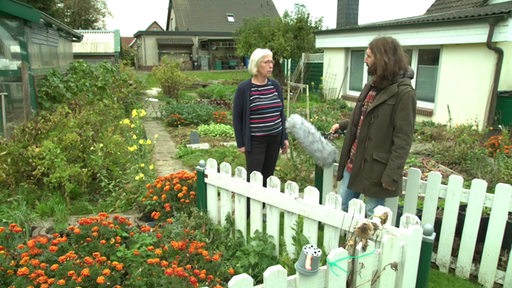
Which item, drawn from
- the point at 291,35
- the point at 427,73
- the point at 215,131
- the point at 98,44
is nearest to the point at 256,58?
the point at 215,131

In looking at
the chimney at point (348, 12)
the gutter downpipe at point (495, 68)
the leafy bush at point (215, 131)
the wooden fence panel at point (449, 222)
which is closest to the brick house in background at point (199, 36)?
the chimney at point (348, 12)

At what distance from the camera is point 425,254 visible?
2061 mm

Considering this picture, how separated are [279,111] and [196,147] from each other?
10.9ft

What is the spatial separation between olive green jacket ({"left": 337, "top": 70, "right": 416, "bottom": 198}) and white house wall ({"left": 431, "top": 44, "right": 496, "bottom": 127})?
590cm

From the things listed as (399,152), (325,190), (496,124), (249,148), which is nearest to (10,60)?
(249,148)

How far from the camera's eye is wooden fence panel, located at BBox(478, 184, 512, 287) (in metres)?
2.69

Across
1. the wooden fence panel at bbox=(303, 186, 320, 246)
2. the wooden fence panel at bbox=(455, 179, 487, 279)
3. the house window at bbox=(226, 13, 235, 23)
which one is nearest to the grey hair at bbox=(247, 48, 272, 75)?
the wooden fence panel at bbox=(303, 186, 320, 246)

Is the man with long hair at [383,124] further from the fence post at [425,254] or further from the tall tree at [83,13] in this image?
the tall tree at [83,13]

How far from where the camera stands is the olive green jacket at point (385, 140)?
101 inches

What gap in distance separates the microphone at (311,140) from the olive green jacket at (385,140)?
395 mm

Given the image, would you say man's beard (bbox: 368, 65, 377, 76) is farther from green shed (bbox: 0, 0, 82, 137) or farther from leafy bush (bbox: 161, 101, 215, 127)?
leafy bush (bbox: 161, 101, 215, 127)

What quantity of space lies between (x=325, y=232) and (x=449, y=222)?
3.94 ft

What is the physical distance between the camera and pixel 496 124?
793 centimetres

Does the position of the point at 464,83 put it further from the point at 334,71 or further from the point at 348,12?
the point at 348,12
